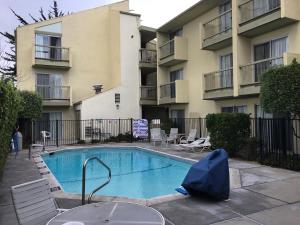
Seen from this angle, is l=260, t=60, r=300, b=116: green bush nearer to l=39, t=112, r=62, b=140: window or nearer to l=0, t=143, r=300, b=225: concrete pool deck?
l=0, t=143, r=300, b=225: concrete pool deck

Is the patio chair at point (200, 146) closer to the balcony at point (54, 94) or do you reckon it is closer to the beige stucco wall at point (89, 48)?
the beige stucco wall at point (89, 48)

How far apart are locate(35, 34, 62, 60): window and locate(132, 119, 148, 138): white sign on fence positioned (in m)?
8.41

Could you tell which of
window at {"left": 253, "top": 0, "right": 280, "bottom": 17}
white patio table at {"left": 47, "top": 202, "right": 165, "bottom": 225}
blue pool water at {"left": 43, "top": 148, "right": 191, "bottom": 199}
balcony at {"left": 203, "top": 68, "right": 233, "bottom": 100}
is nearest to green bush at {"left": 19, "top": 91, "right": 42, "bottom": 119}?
blue pool water at {"left": 43, "top": 148, "right": 191, "bottom": 199}

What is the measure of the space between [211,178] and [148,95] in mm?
19857

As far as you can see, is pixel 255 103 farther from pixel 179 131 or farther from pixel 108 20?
pixel 108 20

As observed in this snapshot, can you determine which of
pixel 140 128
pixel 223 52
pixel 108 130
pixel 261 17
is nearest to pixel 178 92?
pixel 140 128

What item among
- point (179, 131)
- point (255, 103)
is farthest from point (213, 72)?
point (179, 131)

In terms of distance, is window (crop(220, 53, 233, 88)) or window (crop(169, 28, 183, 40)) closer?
window (crop(220, 53, 233, 88))

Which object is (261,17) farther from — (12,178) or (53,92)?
(53,92)

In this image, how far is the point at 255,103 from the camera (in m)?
16.2

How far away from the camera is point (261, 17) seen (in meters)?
14.5

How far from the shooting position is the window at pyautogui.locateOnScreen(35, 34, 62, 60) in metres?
24.2

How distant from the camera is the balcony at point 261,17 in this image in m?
13.6

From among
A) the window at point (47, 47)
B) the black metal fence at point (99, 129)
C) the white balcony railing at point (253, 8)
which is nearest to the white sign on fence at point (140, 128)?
the black metal fence at point (99, 129)
